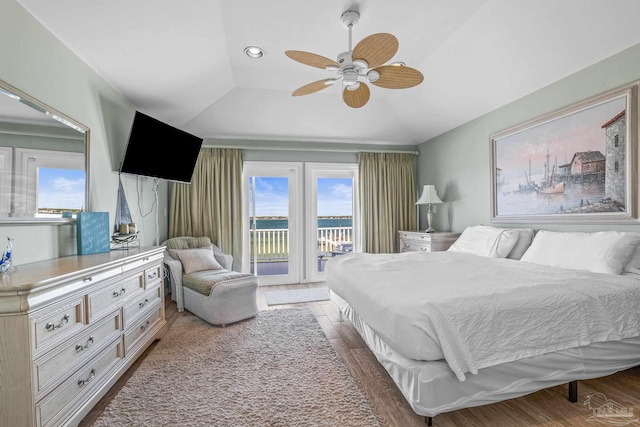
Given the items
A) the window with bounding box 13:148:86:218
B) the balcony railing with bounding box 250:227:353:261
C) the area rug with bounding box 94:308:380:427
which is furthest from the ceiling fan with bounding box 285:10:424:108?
the balcony railing with bounding box 250:227:353:261

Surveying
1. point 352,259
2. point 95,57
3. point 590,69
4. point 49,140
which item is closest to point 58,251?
point 49,140

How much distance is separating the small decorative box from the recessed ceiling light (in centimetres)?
217

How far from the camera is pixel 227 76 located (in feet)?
12.4

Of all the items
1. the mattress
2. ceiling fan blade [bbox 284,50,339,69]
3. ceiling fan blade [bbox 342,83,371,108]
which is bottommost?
the mattress

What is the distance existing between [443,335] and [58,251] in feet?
8.64

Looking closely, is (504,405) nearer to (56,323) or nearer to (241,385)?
(241,385)

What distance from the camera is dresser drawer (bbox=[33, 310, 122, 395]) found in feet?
4.56

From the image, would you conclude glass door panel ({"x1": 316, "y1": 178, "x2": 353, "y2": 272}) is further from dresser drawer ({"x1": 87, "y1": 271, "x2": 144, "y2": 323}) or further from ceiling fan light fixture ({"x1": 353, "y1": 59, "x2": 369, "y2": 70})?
dresser drawer ({"x1": 87, "y1": 271, "x2": 144, "y2": 323})

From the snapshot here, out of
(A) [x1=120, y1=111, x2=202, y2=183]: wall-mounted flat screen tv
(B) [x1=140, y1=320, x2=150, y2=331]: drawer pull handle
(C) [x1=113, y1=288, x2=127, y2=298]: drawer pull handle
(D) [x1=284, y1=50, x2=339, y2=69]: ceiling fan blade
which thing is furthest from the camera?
(A) [x1=120, y1=111, x2=202, y2=183]: wall-mounted flat screen tv

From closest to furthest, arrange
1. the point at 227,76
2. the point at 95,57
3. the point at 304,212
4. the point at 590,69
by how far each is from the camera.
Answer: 1. the point at 95,57
2. the point at 590,69
3. the point at 227,76
4. the point at 304,212

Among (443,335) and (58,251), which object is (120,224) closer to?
(58,251)

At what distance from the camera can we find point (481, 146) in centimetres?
410

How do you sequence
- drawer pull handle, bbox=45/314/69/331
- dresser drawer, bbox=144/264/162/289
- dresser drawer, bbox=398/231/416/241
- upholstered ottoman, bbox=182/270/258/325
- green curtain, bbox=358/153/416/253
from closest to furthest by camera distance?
1. drawer pull handle, bbox=45/314/69/331
2. dresser drawer, bbox=144/264/162/289
3. upholstered ottoman, bbox=182/270/258/325
4. dresser drawer, bbox=398/231/416/241
5. green curtain, bbox=358/153/416/253

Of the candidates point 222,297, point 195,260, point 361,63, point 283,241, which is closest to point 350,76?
point 361,63
